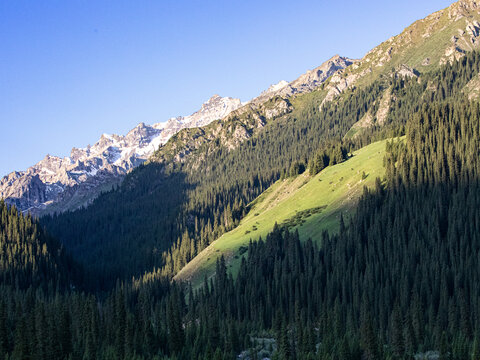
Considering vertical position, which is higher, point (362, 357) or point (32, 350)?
point (32, 350)

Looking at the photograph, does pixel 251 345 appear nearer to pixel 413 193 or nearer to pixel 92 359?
pixel 92 359

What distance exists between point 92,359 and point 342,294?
83448 mm

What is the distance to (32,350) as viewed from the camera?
120 meters

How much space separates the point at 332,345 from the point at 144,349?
46.5 meters

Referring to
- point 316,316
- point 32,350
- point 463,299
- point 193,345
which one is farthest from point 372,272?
point 32,350

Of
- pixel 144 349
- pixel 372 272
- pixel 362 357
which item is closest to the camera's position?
pixel 362 357

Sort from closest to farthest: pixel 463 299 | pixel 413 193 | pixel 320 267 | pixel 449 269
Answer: pixel 463 299 < pixel 449 269 < pixel 320 267 < pixel 413 193

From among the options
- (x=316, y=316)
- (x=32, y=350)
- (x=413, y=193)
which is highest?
(x=413, y=193)

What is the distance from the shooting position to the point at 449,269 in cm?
16275

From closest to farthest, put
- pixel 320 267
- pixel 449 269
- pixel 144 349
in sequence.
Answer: pixel 144 349, pixel 449 269, pixel 320 267

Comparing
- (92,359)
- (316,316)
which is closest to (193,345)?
(92,359)

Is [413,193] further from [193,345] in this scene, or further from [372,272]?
[193,345]

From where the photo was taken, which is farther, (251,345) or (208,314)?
(208,314)

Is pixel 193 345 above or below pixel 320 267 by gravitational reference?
below
